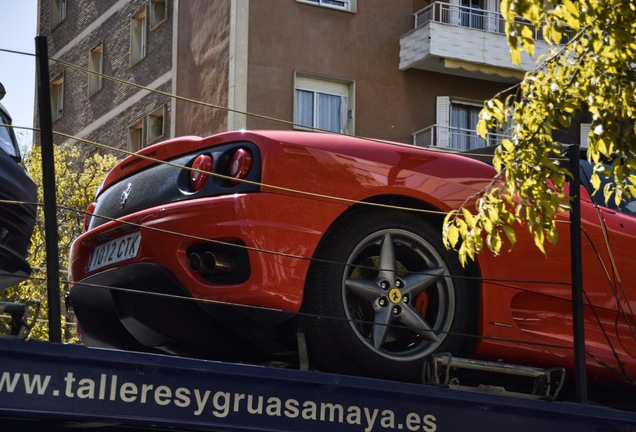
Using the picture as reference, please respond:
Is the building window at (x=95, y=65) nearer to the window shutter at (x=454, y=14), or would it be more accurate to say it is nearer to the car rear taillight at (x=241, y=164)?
the window shutter at (x=454, y=14)

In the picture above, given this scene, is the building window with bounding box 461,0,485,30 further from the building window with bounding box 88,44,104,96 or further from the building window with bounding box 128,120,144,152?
the building window with bounding box 88,44,104,96

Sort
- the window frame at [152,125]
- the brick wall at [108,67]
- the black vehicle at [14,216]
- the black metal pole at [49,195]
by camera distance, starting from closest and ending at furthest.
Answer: the black metal pole at [49,195] → the black vehicle at [14,216] → the window frame at [152,125] → the brick wall at [108,67]

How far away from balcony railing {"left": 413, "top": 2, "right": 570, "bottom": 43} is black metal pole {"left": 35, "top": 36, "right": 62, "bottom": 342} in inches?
853

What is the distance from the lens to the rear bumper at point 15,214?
5.11 meters

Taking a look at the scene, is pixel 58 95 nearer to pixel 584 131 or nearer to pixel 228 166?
pixel 584 131

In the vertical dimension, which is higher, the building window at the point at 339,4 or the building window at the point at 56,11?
the building window at the point at 56,11

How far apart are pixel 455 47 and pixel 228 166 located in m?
20.6

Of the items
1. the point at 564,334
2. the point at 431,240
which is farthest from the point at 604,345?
the point at 431,240

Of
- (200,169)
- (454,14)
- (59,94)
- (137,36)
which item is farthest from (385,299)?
(59,94)

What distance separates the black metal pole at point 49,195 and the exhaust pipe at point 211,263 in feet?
2.66

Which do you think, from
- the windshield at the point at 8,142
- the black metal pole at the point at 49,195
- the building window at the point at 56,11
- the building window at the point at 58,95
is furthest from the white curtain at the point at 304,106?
the black metal pole at the point at 49,195

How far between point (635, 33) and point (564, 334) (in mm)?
1451

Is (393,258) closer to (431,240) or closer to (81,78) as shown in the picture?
(431,240)

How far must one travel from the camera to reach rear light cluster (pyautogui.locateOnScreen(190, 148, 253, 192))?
509 cm
